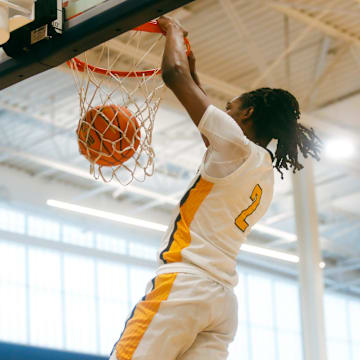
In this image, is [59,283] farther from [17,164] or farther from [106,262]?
[17,164]

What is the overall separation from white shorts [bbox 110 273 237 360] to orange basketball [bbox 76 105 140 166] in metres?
1.22

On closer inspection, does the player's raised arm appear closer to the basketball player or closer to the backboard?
the basketball player

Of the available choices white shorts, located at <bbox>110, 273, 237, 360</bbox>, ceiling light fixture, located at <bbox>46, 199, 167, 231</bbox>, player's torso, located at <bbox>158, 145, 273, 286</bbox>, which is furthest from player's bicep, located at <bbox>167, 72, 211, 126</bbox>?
ceiling light fixture, located at <bbox>46, 199, 167, 231</bbox>

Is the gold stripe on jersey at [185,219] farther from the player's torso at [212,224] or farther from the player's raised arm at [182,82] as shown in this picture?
the player's raised arm at [182,82]

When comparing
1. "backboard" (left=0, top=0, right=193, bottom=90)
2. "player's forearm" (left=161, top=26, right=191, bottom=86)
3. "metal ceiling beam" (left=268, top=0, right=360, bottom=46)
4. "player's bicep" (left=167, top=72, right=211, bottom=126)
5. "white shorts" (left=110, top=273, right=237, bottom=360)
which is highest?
"metal ceiling beam" (left=268, top=0, right=360, bottom=46)

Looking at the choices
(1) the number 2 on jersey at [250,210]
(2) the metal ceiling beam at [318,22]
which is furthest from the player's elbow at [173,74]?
(2) the metal ceiling beam at [318,22]

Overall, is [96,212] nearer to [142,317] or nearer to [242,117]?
[242,117]

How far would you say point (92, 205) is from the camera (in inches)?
806

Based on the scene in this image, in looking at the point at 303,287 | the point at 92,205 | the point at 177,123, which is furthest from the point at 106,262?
the point at 303,287

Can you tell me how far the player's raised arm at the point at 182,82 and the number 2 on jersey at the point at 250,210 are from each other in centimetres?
48

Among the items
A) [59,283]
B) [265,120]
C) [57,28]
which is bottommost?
[265,120]

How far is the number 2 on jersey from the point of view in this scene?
3.62 meters

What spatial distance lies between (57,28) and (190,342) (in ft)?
5.97

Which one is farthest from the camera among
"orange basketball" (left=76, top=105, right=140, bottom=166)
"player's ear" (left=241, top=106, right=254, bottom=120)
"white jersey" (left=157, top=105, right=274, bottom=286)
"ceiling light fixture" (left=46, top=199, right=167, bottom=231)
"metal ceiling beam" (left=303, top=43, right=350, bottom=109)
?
"ceiling light fixture" (left=46, top=199, right=167, bottom=231)
